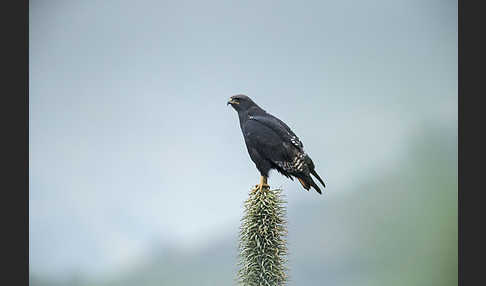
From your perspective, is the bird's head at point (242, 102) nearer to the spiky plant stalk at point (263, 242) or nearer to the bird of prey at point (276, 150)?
the bird of prey at point (276, 150)

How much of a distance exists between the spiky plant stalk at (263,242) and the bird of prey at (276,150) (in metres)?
0.43

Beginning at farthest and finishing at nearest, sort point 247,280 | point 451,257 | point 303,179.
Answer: point 451,257 → point 303,179 → point 247,280

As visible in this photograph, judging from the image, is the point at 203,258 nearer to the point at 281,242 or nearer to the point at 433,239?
the point at 433,239

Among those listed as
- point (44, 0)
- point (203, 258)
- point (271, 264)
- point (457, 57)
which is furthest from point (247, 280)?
point (44, 0)

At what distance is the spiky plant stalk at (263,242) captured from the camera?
330cm

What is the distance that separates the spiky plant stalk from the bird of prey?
43cm

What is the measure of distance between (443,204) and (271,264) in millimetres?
2858

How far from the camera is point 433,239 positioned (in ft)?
18.4

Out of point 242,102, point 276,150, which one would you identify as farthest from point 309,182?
point 242,102

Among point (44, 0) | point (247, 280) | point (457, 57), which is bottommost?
point (247, 280)

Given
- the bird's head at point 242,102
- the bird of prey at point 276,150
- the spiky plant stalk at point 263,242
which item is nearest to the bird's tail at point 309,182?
the bird of prey at point 276,150

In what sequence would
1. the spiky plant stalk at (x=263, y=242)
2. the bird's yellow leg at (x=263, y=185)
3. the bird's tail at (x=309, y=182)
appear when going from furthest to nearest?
the bird's tail at (x=309, y=182)
the bird's yellow leg at (x=263, y=185)
the spiky plant stalk at (x=263, y=242)

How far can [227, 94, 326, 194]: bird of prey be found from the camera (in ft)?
12.9

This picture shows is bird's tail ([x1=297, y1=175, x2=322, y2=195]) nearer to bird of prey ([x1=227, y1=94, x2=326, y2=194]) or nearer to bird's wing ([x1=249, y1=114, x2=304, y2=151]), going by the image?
bird of prey ([x1=227, y1=94, x2=326, y2=194])
